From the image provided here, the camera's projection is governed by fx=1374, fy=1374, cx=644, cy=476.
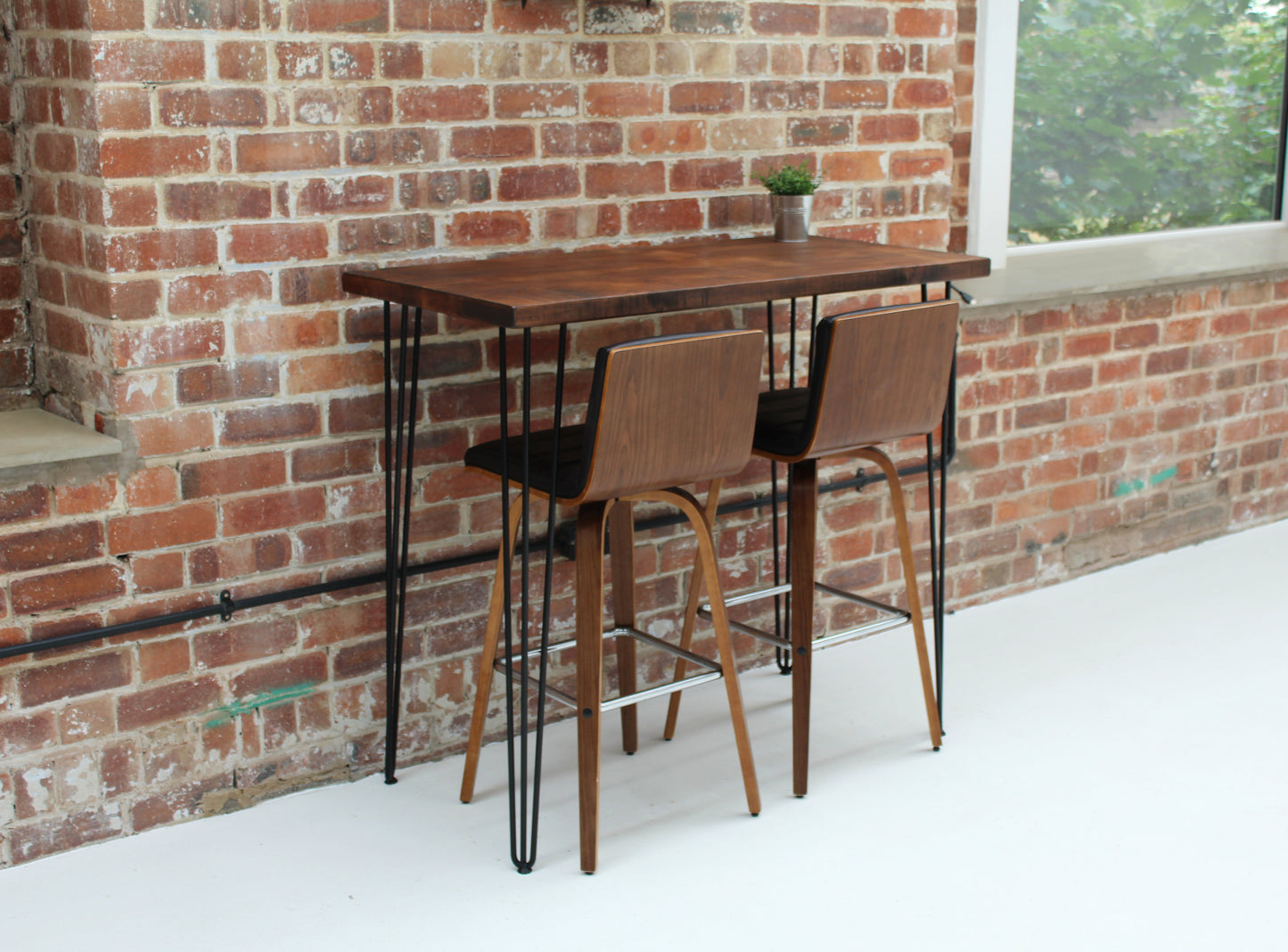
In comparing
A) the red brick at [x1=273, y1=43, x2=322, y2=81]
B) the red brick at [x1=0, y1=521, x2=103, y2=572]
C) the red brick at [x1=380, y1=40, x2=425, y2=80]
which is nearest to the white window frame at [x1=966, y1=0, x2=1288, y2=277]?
the red brick at [x1=380, y1=40, x2=425, y2=80]

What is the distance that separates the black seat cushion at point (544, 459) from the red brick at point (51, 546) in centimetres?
73

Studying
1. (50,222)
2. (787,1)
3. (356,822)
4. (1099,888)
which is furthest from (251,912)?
(787,1)

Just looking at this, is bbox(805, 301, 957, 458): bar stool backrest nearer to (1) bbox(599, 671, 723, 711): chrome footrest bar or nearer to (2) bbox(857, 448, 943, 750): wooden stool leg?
(2) bbox(857, 448, 943, 750): wooden stool leg

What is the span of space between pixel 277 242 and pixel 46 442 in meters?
0.58

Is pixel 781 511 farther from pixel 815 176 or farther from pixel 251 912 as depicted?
pixel 251 912

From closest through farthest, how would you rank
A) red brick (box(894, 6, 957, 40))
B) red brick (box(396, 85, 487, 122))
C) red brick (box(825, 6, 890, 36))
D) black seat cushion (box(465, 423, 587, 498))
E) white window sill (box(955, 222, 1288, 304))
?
1. black seat cushion (box(465, 423, 587, 498))
2. red brick (box(396, 85, 487, 122))
3. red brick (box(825, 6, 890, 36))
4. red brick (box(894, 6, 957, 40))
5. white window sill (box(955, 222, 1288, 304))

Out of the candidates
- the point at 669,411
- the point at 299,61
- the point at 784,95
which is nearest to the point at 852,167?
the point at 784,95

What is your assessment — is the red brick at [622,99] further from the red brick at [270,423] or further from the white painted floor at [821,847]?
the white painted floor at [821,847]

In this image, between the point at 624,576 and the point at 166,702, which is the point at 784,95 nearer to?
the point at 624,576

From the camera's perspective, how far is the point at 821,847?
9.00 feet

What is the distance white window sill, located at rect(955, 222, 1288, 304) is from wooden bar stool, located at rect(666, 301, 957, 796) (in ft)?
3.45

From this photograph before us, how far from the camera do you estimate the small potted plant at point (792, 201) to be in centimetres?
322

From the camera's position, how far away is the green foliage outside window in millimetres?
4488

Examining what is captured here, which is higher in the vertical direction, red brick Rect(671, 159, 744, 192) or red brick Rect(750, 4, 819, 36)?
red brick Rect(750, 4, 819, 36)
